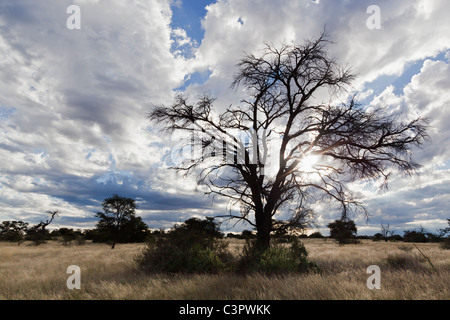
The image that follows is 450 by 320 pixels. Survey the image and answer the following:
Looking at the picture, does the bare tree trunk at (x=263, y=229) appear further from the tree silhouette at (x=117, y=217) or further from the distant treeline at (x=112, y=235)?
the tree silhouette at (x=117, y=217)

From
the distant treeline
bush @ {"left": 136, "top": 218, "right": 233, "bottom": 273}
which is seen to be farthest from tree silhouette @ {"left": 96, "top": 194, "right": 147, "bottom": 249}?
bush @ {"left": 136, "top": 218, "right": 233, "bottom": 273}

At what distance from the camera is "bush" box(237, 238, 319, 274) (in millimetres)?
9375

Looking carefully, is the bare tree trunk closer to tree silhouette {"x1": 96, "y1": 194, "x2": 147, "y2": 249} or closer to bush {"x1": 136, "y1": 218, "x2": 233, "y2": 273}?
bush {"x1": 136, "y1": 218, "x2": 233, "y2": 273}

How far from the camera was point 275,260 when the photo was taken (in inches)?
376

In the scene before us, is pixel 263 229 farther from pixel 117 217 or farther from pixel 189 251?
pixel 117 217

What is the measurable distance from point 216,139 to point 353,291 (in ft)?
26.5

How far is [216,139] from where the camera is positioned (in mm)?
12500

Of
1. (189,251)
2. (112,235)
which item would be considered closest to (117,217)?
(112,235)

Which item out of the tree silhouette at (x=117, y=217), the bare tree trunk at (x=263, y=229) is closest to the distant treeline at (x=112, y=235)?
the tree silhouette at (x=117, y=217)

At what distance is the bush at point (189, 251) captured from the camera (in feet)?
33.0

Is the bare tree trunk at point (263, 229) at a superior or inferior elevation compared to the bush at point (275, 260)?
superior

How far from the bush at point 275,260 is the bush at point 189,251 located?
0.72 m
